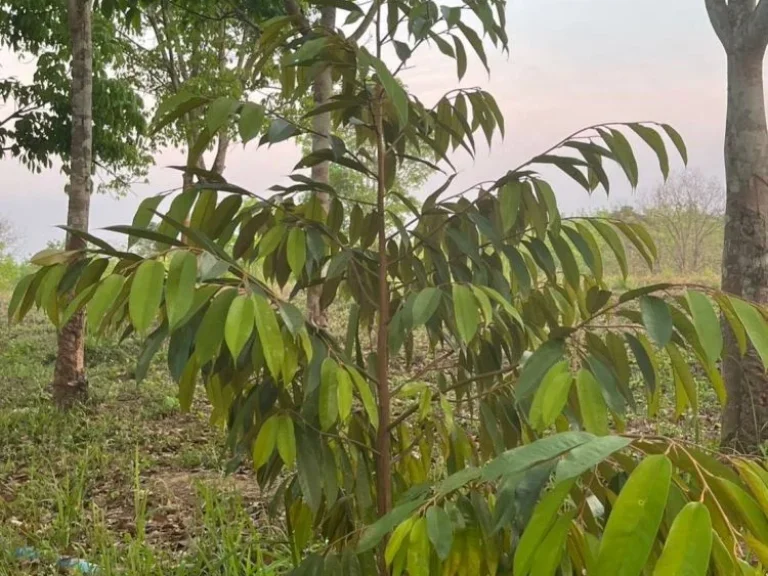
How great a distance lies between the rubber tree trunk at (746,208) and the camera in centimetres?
237

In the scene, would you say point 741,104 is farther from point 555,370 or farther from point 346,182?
point 346,182

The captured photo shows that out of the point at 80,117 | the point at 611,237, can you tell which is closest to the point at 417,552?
the point at 611,237

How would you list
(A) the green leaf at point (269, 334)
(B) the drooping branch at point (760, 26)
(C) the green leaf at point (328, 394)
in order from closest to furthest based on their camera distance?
(A) the green leaf at point (269, 334)
(C) the green leaf at point (328, 394)
(B) the drooping branch at point (760, 26)

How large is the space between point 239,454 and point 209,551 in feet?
2.74

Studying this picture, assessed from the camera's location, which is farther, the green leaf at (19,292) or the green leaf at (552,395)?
the green leaf at (19,292)

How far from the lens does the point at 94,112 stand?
459cm

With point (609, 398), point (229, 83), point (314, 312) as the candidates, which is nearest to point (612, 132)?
point (609, 398)

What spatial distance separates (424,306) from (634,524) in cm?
46

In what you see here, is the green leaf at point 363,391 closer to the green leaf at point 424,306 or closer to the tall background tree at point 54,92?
the green leaf at point 424,306

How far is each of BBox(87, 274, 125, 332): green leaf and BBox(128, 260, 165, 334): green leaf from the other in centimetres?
2

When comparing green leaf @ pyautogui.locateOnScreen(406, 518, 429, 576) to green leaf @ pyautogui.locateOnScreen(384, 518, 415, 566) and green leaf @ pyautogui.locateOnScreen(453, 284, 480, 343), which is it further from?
green leaf @ pyautogui.locateOnScreen(453, 284, 480, 343)

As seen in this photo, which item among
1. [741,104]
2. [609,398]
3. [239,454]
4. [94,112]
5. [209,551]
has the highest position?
[94,112]

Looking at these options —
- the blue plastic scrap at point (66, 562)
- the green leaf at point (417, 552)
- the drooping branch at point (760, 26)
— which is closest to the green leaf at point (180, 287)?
the green leaf at point (417, 552)

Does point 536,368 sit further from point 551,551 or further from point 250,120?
point 250,120
